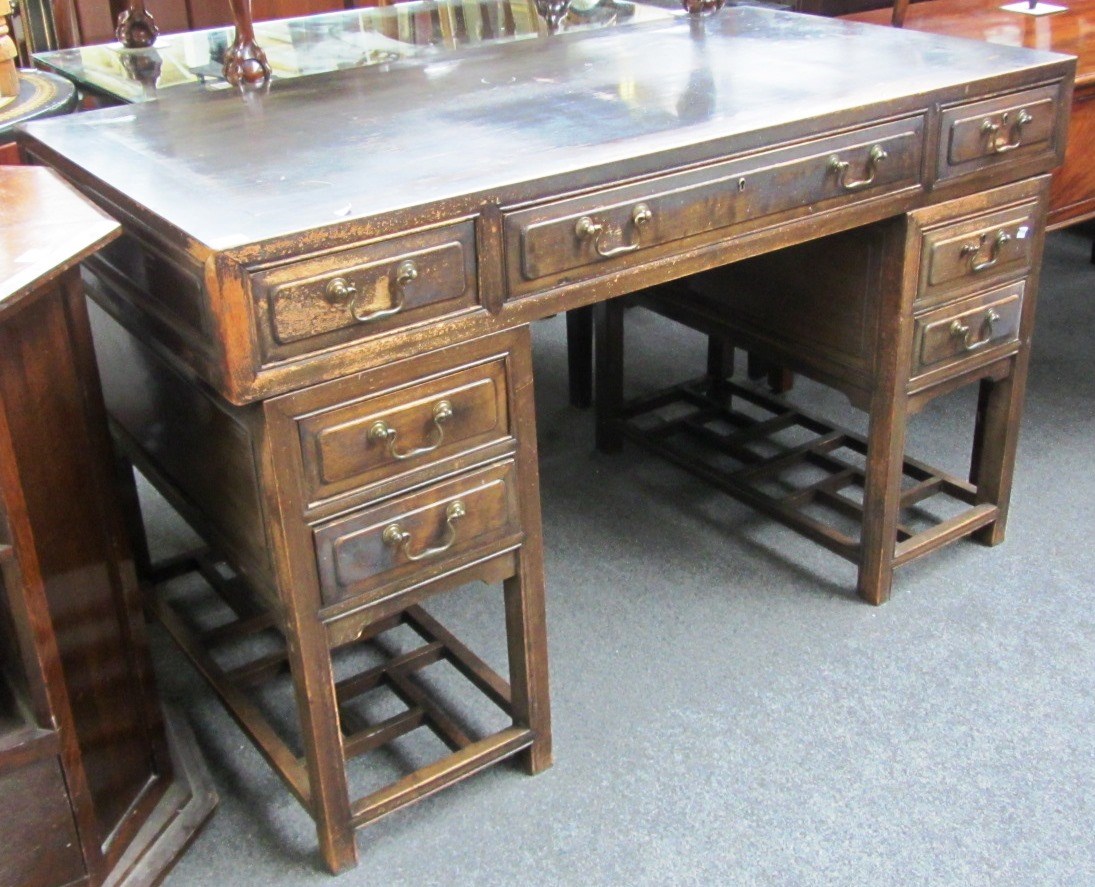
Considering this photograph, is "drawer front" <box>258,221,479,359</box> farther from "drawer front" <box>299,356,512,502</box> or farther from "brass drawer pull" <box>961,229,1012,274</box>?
"brass drawer pull" <box>961,229,1012,274</box>

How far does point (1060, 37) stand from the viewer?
256cm

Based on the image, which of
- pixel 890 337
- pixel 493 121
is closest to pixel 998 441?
pixel 890 337

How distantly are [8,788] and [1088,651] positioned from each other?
1.64 metres

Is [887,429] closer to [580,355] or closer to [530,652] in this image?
[530,652]

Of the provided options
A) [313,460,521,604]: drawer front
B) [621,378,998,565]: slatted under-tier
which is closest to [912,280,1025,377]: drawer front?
[621,378,998,565]: slatted under-tier

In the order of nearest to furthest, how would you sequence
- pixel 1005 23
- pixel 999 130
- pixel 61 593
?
pixel 61 593 < pixel 999 130 < pixel 1005 23

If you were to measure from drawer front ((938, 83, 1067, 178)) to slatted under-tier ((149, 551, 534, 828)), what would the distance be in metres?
1.05

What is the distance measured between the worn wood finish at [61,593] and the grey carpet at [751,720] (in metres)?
A: 0.19

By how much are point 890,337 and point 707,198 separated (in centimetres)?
52

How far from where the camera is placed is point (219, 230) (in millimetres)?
1275

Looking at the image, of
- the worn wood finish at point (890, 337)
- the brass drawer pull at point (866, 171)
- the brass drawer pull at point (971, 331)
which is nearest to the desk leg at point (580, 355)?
the worn wood finish at point (890, 337)

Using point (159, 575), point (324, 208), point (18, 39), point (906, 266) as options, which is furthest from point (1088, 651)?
point (18, 39)

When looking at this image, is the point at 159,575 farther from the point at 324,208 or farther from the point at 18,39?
the point at 18,39

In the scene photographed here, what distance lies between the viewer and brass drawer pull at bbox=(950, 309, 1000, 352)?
2.01 metres
